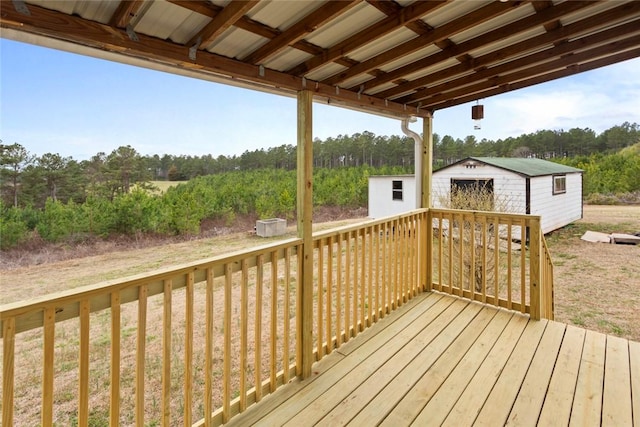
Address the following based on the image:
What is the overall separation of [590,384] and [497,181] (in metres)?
7.86

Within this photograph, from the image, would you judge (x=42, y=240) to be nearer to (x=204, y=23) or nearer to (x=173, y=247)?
(x=173, y=247)

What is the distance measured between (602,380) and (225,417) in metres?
2.44

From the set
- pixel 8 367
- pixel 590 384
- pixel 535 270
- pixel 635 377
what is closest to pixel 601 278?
pixel 535 270

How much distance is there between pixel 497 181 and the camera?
353 inches

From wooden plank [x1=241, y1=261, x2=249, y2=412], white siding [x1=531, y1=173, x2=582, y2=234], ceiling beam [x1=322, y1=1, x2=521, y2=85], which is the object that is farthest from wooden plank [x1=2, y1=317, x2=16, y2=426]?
white siding [x1=531, y1=173, x2=582, y2=234]

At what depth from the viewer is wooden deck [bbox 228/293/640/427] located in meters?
1.84

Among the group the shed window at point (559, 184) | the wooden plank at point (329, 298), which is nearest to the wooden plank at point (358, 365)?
the wooden plank at point (329, 298)

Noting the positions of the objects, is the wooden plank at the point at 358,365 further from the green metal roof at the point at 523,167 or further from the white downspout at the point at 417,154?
the green metal roof at the point at 523,167

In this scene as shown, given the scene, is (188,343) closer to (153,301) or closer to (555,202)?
(153,301)

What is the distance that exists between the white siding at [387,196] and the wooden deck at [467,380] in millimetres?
7789

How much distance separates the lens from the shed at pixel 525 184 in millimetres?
8430

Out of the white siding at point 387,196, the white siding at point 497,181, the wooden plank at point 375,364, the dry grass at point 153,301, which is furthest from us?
the white siding at point 387,196

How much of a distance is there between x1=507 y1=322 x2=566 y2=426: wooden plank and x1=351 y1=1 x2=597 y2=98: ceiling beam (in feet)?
7.07

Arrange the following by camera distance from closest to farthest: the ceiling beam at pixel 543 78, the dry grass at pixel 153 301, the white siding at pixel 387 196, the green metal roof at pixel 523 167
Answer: the ceiling beam at pixel 543 78, the dry grass at pixel 153 301, the green metal roof at pixel 523 167, the white siding at pixel 387 196
